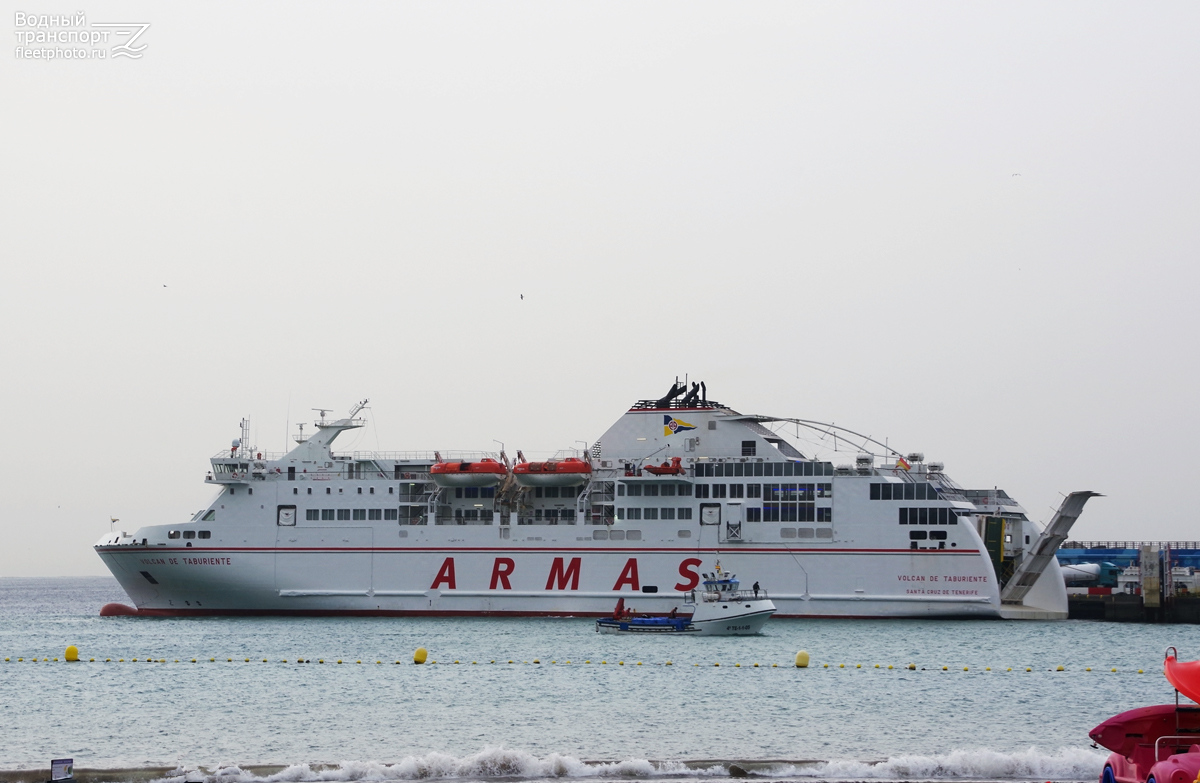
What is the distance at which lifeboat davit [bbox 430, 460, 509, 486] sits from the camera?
4534cm

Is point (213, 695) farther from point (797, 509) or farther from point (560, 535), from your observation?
point (797, 509)

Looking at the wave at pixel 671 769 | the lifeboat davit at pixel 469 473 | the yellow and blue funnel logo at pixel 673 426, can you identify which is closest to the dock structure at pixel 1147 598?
the yellow and blue funnel logo at pixel 673 426

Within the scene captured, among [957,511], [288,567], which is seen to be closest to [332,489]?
[288,567]

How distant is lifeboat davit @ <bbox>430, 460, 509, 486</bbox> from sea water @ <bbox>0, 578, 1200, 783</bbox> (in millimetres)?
5957

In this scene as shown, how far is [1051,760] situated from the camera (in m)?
15.9

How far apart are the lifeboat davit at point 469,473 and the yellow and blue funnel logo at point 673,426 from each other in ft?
20.1

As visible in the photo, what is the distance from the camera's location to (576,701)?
989 inches

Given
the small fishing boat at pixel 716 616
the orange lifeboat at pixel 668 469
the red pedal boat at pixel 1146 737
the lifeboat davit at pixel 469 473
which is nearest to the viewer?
the red pedal boat at pixel 1146 737

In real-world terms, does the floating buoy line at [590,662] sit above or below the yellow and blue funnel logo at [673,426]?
below

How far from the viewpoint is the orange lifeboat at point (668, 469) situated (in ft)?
144

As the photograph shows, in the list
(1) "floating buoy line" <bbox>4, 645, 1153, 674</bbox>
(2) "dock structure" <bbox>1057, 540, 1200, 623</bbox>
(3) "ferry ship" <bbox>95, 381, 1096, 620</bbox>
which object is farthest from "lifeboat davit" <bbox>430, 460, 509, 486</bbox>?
(2) "dock structure" <bbox>1057, 540, 1200, 623</bbox>

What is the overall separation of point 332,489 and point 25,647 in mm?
11578

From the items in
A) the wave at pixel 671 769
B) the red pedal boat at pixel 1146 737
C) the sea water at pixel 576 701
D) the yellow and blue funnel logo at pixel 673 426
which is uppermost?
the yellow and blue funnel logo at pixel 673 426

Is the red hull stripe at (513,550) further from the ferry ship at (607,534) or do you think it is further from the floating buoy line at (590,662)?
the floating buoy line at (590,662)
